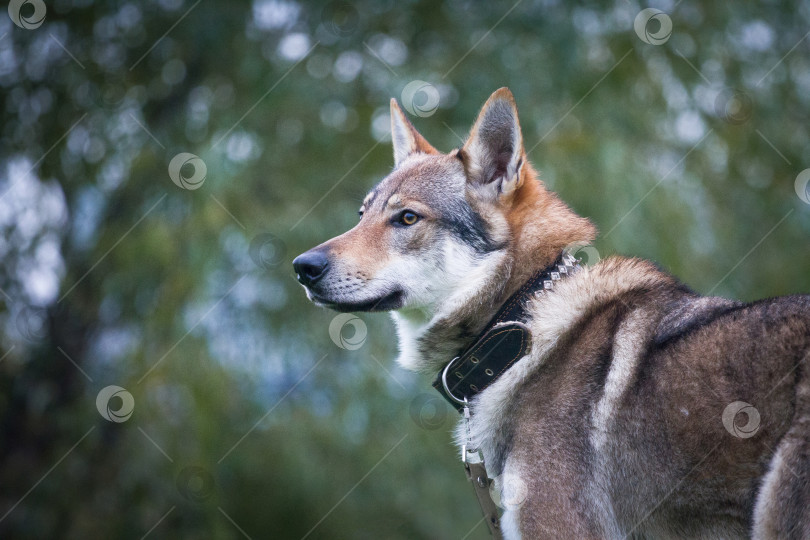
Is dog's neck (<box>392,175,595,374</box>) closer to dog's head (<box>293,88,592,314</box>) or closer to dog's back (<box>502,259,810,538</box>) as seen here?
dog's head (<box>293,88,592,314</box>)

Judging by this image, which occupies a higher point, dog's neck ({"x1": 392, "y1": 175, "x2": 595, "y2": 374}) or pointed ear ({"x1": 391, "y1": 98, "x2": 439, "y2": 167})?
pointed ear ({"x1": 391, "y1": 98, "x2": 439, "y2": 167})

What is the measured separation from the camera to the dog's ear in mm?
3012

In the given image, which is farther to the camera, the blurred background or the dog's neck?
the blurred background

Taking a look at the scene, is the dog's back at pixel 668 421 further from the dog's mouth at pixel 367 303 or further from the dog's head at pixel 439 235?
the dog's mouth at pixel 367 303

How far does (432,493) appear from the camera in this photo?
6.57 meters

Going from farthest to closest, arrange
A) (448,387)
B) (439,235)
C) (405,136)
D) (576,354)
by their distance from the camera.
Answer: (405,136) < (439,235) < (448,387) < (576,354)

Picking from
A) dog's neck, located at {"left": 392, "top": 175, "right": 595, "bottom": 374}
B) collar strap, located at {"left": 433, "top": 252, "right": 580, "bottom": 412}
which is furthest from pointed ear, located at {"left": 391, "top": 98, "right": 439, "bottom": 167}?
collar strap, located at {"left": 433, "top": 252, "right": 580, "bottom": 412}

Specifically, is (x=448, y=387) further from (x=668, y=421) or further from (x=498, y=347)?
(x=668, y=421)

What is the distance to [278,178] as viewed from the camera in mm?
6371

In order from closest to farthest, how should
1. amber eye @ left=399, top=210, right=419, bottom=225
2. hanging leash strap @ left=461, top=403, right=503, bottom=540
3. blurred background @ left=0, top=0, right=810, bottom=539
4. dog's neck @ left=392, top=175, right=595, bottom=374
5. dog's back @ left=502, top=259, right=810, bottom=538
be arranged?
dog's back @ left=502, top=259, right=810, bottom=538 → hanging leash strap @ left=461, top=403, right=503, bottom=540 → dog's neck @ left=392, top=175, right=595, bottom=374 → amber eye @ left=399, top=210, right=419, bottom=225 → blurred background @ left=0, top=0, right=810, bottom=539

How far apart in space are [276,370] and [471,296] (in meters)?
3.71

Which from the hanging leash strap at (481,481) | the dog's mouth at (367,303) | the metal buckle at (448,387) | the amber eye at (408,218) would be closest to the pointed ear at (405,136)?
→ the amber eye at (408,218)

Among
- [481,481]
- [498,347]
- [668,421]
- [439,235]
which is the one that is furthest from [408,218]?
[668,421]

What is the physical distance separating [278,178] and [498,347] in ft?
13.5
